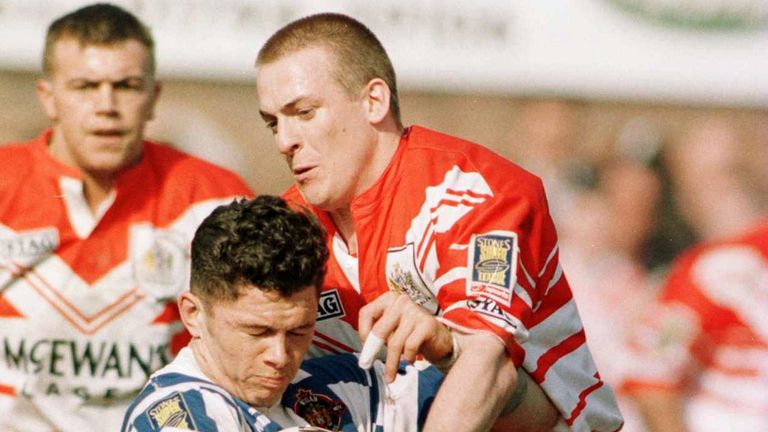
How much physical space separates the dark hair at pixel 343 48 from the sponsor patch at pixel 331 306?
1.62ft

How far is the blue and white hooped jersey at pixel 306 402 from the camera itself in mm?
3230

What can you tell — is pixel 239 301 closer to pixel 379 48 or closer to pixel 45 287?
pixel 379 48

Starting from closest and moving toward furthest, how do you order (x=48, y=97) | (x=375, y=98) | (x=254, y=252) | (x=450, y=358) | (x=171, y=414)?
(x=171, y=414) → (x=254, y=252) → (x=450, y=358) → (x=375, y=98) → (x=48, y=97)

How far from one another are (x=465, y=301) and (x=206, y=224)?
25.6 inches

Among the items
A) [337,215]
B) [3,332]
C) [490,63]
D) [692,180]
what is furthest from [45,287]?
[692,180]

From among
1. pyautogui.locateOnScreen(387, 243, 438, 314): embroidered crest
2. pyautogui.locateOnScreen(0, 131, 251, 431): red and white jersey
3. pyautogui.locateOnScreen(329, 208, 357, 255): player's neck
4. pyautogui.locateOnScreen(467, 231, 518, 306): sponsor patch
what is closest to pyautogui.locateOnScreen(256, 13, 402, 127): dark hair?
pyautogui.locateOnScreen(329, 208, 357, 255): player's neck

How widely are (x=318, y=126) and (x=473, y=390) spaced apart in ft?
2.90

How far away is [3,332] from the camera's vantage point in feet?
18.3

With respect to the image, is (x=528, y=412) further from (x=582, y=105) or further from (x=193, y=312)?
(x=582, y=105)

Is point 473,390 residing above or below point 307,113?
below

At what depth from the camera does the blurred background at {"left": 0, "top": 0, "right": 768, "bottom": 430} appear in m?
7.61

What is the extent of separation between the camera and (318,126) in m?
3.90

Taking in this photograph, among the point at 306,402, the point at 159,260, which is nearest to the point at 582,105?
the point at 159,260

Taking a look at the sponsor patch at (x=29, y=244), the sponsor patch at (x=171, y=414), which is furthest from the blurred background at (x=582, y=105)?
the sponsor patch at (x=171, y=414)
